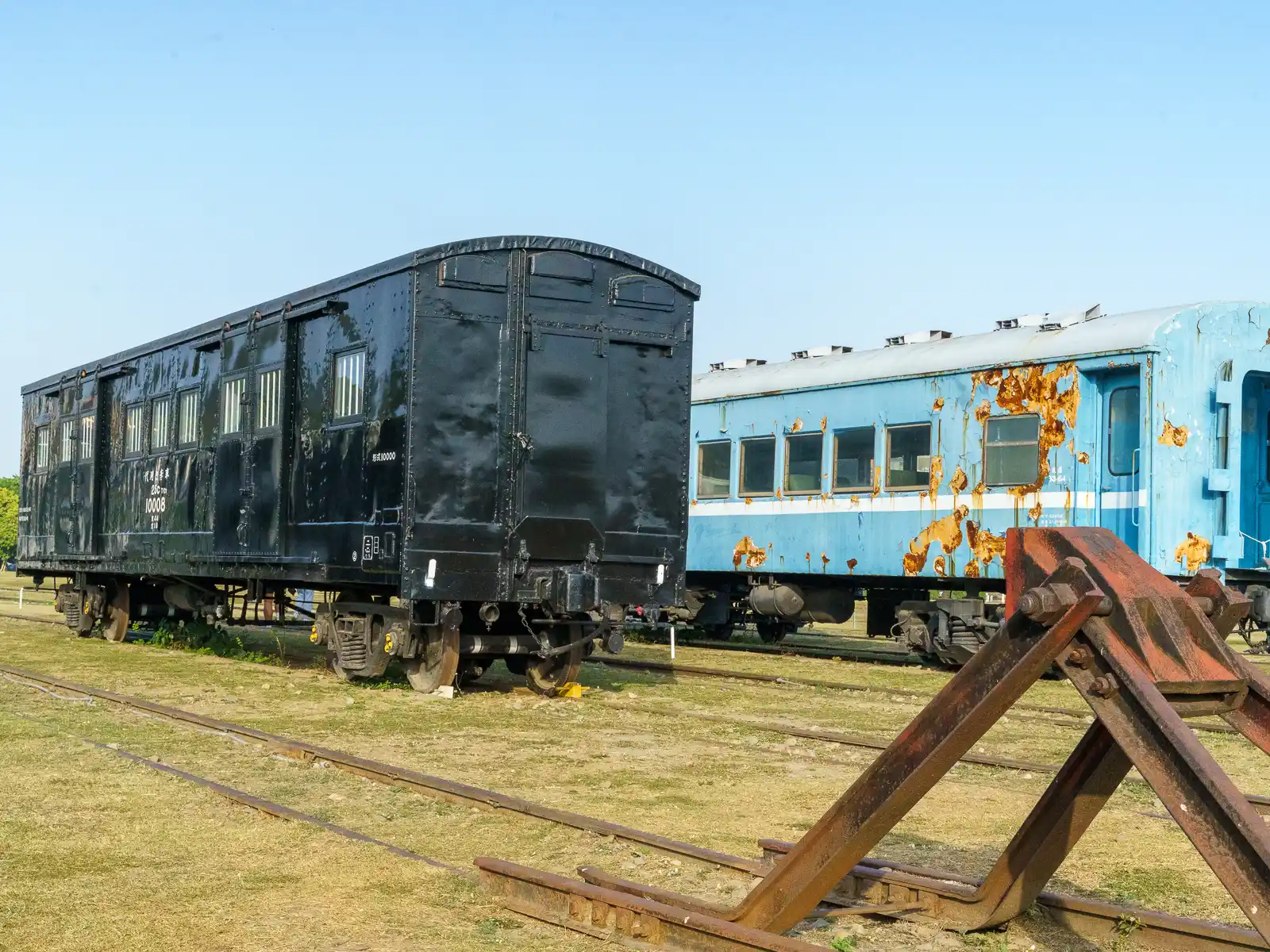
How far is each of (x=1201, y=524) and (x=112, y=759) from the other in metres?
10.8

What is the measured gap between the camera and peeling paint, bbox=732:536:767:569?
19531mm

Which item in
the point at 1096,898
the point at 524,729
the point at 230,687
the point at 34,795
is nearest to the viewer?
the point at 1096,898

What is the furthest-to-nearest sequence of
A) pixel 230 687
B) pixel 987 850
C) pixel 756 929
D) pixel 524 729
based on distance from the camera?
pixel 230 687 < pixel 524 729 < pixel 987 850 < pixel 756 929

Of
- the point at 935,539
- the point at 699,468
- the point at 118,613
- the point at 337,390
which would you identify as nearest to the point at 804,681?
the point at 935,539

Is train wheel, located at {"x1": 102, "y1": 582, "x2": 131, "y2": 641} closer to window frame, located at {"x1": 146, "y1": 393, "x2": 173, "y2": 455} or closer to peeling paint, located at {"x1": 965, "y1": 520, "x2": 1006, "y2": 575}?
window frame, located at {"x1": 146, "y1": 393, "x2": 173, "y2": 455}

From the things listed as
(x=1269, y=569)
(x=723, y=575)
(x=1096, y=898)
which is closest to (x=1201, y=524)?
(x=1269, y=569)

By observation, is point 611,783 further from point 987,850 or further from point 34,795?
point 34,795

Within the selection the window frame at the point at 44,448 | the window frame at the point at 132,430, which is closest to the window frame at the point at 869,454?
the window frame at the point at 132,430

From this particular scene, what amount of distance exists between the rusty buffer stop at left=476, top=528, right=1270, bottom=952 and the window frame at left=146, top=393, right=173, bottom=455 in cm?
1381

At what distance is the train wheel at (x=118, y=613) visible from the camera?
20.3m

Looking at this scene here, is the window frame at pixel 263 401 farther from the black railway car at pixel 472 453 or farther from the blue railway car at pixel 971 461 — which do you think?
the blue railway car at pixel 971 461

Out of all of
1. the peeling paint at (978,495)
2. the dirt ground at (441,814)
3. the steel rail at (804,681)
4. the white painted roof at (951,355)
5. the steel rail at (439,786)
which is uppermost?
the white painted roof at (951,355)

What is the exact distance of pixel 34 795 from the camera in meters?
8.00

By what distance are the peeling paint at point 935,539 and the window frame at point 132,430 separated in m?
9.72
